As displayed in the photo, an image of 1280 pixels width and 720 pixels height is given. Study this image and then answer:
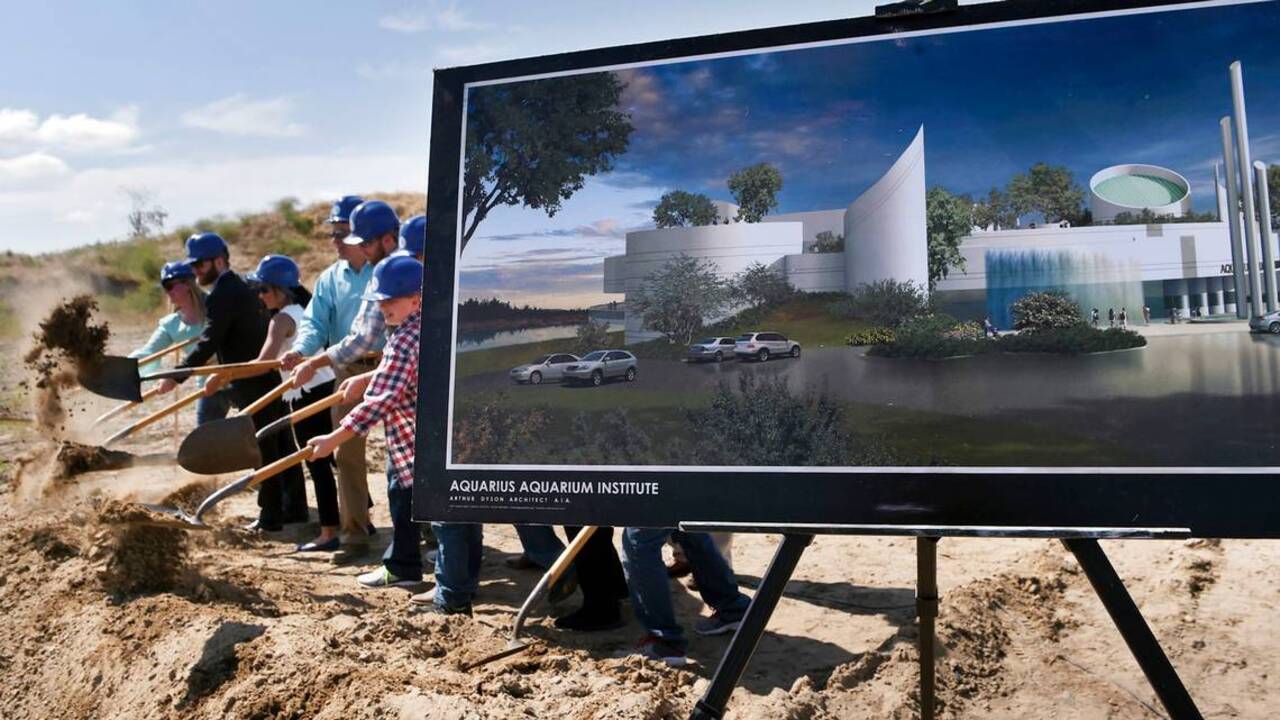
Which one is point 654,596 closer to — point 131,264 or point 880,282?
point 880,282

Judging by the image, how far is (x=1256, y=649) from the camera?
4.50m

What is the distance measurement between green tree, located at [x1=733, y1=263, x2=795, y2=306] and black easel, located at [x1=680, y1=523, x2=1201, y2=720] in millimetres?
729

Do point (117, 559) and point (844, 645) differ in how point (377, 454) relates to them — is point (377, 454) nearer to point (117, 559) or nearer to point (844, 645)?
point (117, 559)

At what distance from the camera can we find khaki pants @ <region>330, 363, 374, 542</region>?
22.1 feet

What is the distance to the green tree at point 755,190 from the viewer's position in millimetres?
3285

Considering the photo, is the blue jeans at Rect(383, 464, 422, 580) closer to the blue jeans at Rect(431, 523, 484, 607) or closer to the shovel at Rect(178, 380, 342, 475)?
the blue jeans at Rect(431, 523, 484, 607)

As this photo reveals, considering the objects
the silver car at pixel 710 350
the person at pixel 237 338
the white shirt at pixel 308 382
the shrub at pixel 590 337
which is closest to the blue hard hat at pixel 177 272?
the person at pixel 237 338

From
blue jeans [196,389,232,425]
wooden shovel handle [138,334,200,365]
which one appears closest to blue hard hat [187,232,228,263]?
wooden shovel handle [138,334,200,365]

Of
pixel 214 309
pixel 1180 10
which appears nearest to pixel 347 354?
pixel 214 309

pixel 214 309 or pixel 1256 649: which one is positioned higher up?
pixel 214 309

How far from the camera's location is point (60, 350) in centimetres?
605

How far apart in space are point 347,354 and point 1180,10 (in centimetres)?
469

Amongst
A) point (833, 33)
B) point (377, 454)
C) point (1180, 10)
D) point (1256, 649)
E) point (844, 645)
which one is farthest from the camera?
point (377, 454)

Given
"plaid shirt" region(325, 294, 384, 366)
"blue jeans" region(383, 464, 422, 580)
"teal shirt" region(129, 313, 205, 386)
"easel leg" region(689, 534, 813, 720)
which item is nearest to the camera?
"easel leg" region(689, 534, 813, 720)
